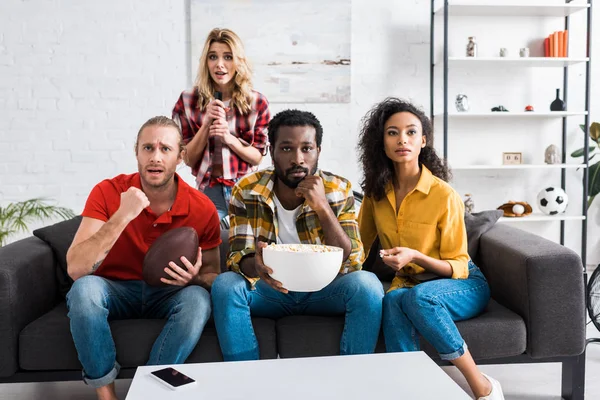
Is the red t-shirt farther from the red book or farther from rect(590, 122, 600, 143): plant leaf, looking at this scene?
rect(590, 122, 600, 143): plant leaf

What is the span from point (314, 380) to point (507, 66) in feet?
11.1

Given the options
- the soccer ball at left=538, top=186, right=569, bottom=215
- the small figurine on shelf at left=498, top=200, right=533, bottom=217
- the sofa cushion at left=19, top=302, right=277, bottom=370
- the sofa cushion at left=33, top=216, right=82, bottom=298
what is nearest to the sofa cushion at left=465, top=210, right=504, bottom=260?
the sofa cushion at left=19, top=302, right=277, bottom=370

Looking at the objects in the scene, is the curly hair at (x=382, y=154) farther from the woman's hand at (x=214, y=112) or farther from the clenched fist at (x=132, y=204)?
the clenched fist at (x=132, y=204)

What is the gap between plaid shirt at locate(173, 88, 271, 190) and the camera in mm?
2656

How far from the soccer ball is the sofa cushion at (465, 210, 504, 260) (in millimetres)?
1771

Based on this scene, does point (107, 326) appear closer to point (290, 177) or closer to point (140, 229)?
point (140, 229)

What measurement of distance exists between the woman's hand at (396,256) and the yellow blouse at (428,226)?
0.60 ft

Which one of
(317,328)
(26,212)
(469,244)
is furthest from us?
(26,212)

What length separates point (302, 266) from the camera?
159 cm

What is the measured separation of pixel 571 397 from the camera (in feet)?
6.87

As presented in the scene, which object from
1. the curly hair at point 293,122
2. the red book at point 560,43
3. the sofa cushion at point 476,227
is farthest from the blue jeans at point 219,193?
the red book at point 560,43

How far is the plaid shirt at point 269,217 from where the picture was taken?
6.53 feet

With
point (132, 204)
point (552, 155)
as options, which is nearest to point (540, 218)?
point (552, 155)

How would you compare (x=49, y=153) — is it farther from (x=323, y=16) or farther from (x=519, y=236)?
(x=519, y=236)
